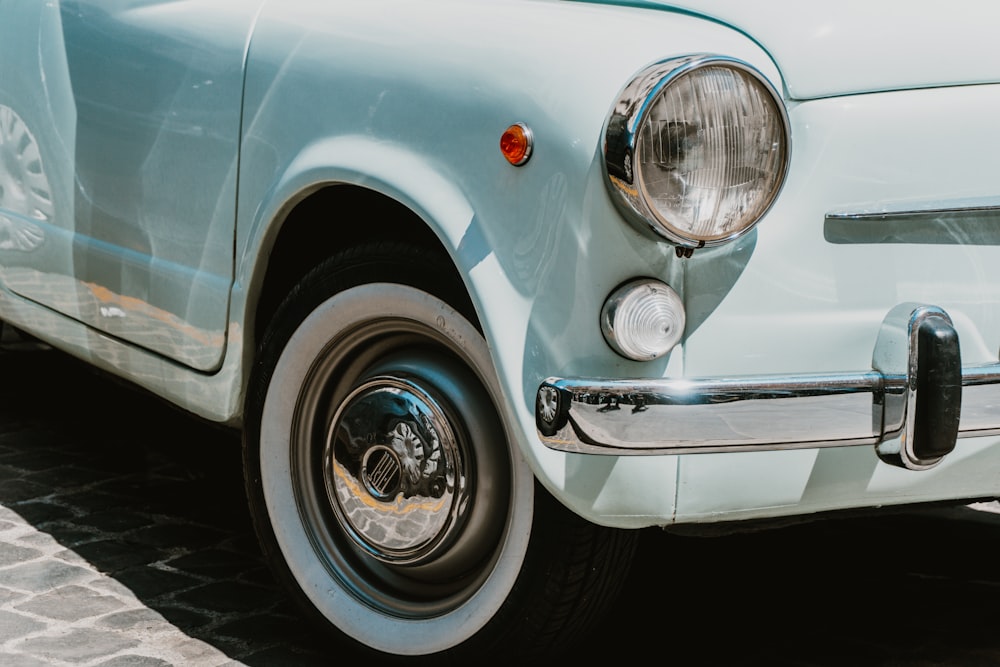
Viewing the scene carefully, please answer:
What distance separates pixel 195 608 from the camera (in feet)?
9.73

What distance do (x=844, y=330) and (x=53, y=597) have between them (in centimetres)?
184

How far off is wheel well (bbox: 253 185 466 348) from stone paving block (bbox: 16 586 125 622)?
69 centimetres

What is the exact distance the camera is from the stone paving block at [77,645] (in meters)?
2.69

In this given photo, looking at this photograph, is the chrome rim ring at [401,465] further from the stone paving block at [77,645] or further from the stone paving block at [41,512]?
the stone paving block at [41,512]

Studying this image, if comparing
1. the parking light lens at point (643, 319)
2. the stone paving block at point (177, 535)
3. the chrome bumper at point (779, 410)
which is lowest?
the stone paving block at point (177, 535)

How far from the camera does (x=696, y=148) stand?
2.03m

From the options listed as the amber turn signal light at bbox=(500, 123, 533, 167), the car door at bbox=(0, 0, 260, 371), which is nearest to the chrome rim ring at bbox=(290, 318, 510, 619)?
the car door at bbox=(0, 0, 260, 371)

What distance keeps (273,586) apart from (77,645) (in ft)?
1.67

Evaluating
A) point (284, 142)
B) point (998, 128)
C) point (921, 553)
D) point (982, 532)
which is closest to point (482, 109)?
point (284, 142)

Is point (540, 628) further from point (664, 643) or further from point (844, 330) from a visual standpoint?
point (844, 330)

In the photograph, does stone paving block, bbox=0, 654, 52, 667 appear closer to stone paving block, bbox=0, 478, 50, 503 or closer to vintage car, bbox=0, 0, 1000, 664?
vintage car, bbox=0, 0, 1000, 664

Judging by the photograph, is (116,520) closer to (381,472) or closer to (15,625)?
(15,625)

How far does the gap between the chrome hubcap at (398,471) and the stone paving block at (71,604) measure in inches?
25.6

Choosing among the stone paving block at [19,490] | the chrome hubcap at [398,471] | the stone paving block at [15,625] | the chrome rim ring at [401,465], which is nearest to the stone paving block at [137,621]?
the stone paving block at [15,625]
